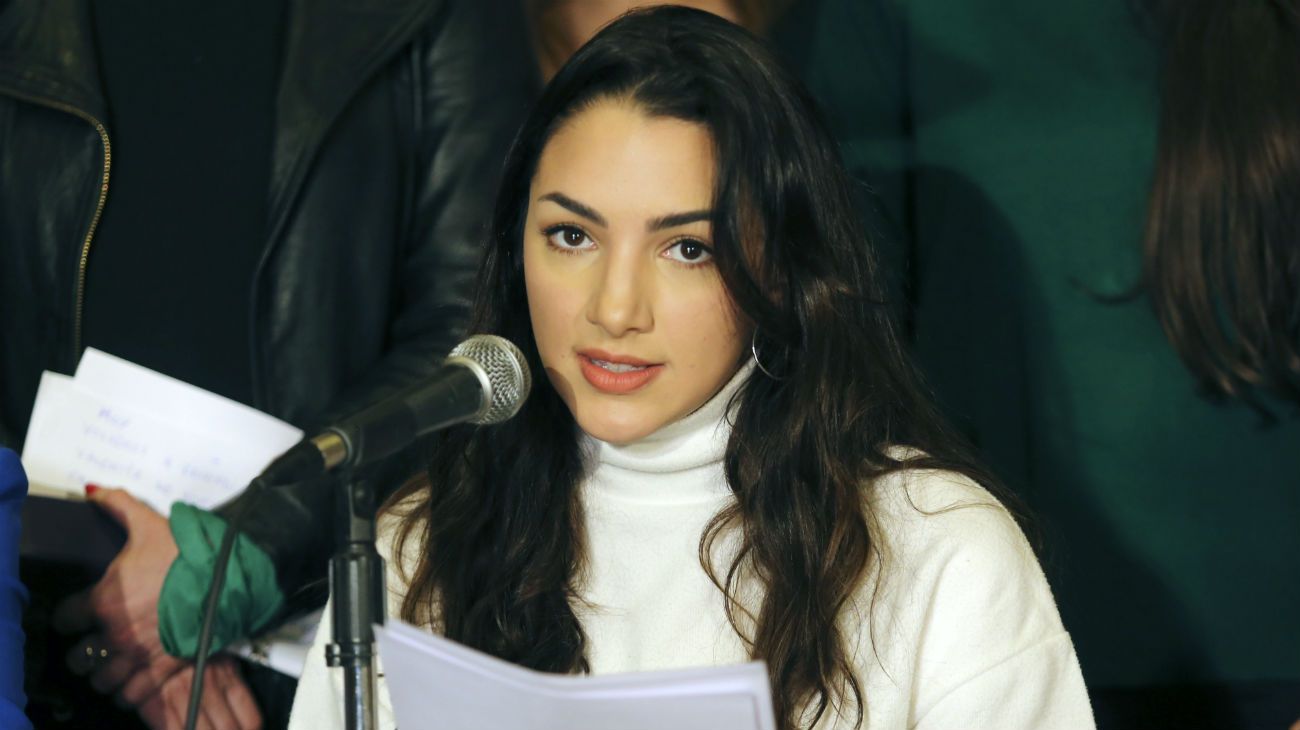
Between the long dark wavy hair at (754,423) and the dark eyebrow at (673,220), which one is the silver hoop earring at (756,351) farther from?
the dark eyebrow at (673,220)

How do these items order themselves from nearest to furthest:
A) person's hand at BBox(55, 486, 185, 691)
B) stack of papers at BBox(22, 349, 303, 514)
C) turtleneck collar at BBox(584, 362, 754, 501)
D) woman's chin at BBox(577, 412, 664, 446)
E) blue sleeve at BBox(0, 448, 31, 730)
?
blue sleeve at BBox(0, 448, 31, 730) < woman's chin at BBox(577, 412, 664, 446) < turtleneck collar at BBox(584, 362, 754, 501) < person's hand at BBox(55, 486, 185, 691) < stack of papers at BBox(22, 349, 303, 514)

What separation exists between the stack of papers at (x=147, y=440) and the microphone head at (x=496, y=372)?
796 millimetres

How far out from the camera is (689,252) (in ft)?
→ 6.00

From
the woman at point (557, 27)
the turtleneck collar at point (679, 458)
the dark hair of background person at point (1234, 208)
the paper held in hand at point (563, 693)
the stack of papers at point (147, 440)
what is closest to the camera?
the paper held in hand at point (563, 693)

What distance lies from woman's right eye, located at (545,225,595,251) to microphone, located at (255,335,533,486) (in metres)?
0.39

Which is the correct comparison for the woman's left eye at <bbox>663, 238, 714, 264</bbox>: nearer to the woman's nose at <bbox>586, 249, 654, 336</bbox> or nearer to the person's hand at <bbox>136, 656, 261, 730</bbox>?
the woman's nose at <bbox>586, 249, 654, 336</bbox>

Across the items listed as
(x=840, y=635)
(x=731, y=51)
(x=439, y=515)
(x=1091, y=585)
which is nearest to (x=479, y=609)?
(x=439, y=515)

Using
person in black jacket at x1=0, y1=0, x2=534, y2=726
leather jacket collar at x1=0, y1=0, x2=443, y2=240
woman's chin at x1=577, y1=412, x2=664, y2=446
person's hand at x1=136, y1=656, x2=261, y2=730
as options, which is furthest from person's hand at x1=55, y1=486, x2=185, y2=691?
woman's chin at x1=577, y1=412, x2=664, y2=446

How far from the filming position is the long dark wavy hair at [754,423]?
6.06 ft

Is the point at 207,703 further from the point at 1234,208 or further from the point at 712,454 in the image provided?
the point at 1234,208

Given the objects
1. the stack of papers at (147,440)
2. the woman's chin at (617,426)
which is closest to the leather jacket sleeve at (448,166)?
the stack of papers at (147,440)

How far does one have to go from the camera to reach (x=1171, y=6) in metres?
2.43

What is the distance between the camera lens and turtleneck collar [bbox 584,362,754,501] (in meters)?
1.95

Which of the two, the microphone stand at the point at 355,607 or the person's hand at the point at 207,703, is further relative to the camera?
the person's hand at the point at 207,703
